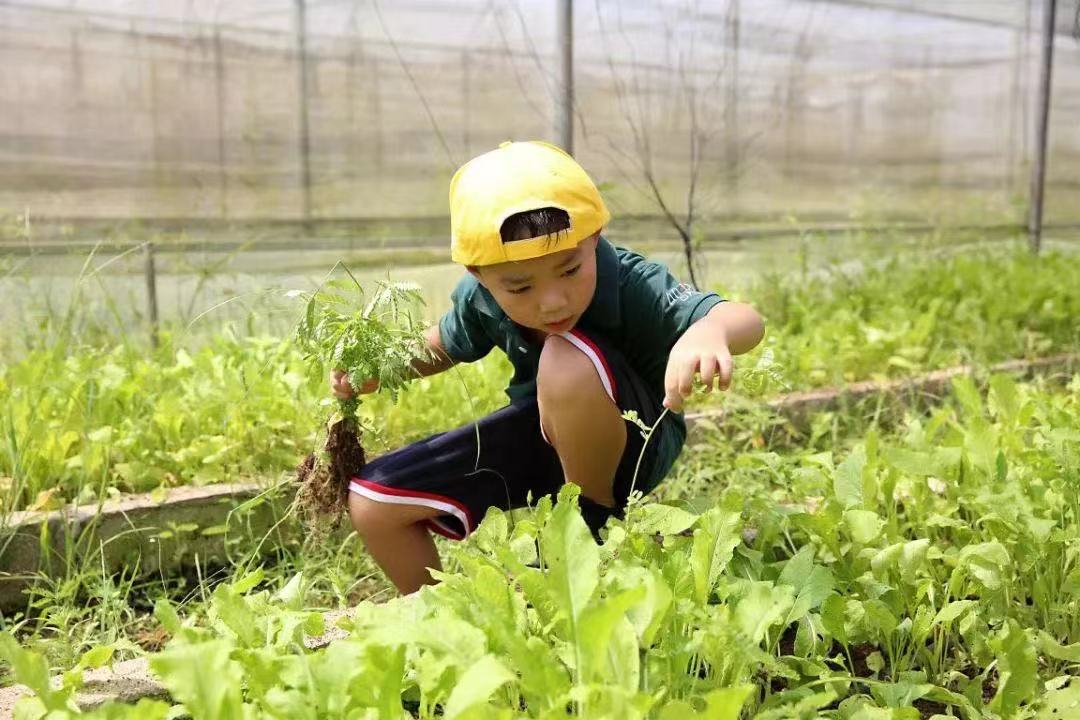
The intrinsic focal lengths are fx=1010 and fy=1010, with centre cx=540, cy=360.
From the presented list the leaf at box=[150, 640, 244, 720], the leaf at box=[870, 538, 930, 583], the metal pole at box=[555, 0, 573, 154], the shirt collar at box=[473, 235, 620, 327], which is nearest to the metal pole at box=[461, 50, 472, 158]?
the metal pole at box=[555, 0, 573, 154]

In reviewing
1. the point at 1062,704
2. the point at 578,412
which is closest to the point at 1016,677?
the point at 1062,704

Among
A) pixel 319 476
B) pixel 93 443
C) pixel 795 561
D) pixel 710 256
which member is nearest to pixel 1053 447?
pixel 795 561

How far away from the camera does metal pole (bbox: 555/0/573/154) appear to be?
3.98 metres

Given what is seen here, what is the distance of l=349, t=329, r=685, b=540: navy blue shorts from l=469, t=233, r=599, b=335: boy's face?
0.27 feet

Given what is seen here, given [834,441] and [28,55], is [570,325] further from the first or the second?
[28,55]

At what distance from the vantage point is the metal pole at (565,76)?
398cm

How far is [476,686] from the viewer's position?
89cm

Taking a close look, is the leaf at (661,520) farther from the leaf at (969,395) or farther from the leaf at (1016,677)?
the leaf at (969,395)

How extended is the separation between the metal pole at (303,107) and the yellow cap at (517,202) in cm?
277

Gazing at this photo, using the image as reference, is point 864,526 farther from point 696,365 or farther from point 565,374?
point 565,374

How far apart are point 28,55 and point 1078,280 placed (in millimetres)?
4291

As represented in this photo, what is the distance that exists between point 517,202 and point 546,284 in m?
0.13

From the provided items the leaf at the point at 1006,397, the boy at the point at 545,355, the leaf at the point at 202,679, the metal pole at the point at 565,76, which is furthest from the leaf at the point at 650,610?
the metal pole at the point at 565,76

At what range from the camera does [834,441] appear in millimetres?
2463
